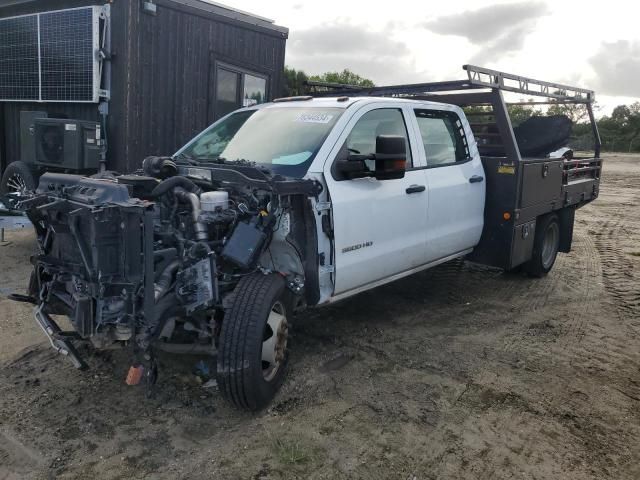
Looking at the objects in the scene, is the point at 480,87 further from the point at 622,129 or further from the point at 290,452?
the point at 622,129

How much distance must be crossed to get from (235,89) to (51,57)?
108 inches

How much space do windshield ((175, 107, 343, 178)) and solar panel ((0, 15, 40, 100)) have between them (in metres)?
4.90

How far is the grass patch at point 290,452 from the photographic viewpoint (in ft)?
10.3

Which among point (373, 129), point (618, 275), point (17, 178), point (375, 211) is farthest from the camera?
point (17, 178)

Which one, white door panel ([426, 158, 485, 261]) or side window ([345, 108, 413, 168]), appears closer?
side window ([345, 108, 413, 168])

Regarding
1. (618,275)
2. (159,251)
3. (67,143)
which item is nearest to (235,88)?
(67,143)

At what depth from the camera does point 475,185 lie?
5867 mm

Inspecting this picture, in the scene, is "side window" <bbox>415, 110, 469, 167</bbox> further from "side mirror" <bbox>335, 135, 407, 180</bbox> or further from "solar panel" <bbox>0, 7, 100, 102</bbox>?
"solar panel" <bbox>0, 7, 100, 102</bbox>

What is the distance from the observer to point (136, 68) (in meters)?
7.67

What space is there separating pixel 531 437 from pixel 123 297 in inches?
101

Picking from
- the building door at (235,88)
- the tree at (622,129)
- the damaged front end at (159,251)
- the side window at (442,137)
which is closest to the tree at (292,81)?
the building door at (235,88)

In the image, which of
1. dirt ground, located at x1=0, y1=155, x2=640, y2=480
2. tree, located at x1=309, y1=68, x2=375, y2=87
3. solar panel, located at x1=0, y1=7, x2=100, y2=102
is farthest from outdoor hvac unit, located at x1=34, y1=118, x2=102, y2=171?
tree, located at x1=309, y1=68, x2=375, y2=87

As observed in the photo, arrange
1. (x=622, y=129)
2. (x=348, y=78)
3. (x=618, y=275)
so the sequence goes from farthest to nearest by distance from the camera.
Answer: (x=622, y=129) < (x=348, y=78) < (x=618, y=275)

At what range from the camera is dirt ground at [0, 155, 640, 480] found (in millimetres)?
3143
